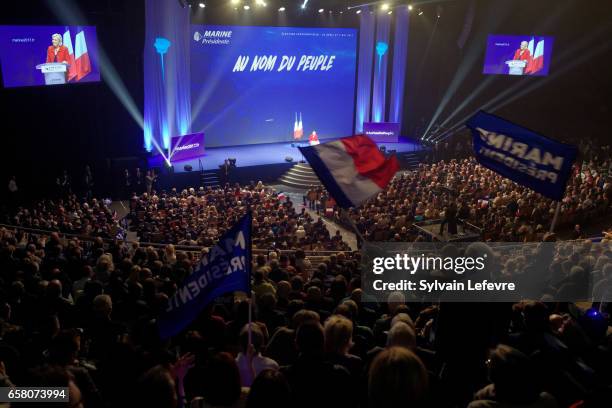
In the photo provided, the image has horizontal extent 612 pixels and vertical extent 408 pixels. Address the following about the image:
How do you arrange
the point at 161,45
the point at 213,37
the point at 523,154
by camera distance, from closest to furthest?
1. the point at 523,154
2. the point at 161,45
3. the point at 213,37

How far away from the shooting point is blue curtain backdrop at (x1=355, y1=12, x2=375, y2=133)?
2664 cm

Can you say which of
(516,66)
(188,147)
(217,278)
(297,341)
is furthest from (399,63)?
(297,341)

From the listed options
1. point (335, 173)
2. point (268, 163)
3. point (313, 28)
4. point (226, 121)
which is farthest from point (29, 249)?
point (313, 28)

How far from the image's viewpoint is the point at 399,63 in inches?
1101

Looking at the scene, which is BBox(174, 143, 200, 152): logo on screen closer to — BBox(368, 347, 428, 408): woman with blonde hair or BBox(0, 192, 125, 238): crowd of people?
BBox(0, 192, 125, 238): crowd of people

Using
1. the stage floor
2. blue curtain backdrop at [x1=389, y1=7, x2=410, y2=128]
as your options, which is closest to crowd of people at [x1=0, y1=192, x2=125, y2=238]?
the stage floor

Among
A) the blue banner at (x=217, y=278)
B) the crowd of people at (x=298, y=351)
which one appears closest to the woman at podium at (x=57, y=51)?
the crowd of people at (x=298, y=351)

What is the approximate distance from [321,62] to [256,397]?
983 inches

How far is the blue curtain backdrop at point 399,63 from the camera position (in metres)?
27.0

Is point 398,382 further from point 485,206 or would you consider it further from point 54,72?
point 54,72

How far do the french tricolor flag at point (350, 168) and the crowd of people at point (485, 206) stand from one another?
472cm

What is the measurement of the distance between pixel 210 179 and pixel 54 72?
6.49 metres

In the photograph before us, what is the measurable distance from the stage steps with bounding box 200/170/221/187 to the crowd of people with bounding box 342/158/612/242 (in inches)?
223

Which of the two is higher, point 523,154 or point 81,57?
point 81,57
